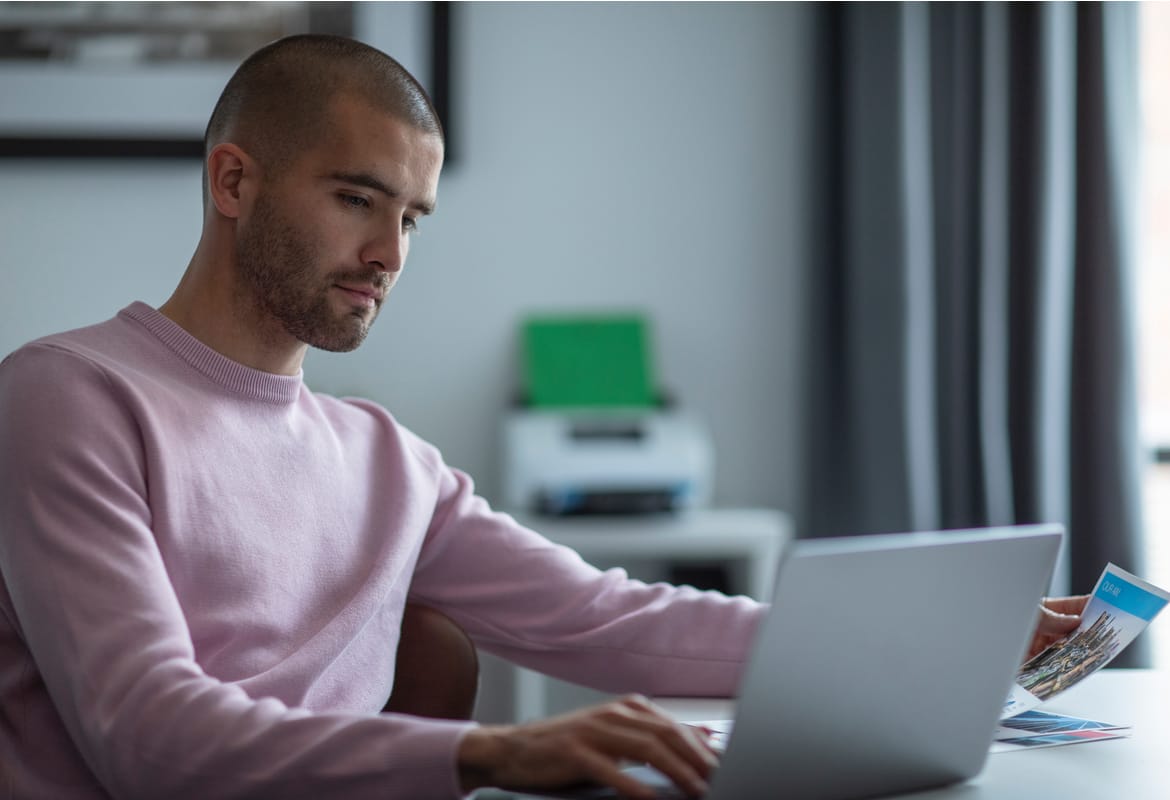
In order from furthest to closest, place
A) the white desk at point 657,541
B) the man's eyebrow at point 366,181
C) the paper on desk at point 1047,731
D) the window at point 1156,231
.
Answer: the white desk at point 657,541
the window at point 1156,231
the man's eyebrow at point 366,181
the paper on desk at point 1047,731

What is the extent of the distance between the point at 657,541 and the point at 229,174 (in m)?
1.24

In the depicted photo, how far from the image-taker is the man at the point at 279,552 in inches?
30.9

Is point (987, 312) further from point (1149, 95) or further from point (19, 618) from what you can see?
point (19, 618)

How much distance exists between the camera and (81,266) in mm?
2506

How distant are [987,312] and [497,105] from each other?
1.10 m

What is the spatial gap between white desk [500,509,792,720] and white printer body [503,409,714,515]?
0.11 feet

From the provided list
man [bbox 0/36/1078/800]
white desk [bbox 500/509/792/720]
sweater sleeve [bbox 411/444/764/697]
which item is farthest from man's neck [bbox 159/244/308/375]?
white desk [bbox 500/509/792/720]

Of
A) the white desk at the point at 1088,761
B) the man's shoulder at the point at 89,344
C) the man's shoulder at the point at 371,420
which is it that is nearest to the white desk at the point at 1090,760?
the white desk at the point at 1088,761

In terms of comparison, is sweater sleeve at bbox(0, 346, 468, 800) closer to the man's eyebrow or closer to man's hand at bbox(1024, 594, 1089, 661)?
the man's eyebrow

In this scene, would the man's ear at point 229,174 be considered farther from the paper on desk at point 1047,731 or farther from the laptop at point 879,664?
the paper on desk at point 1047,731

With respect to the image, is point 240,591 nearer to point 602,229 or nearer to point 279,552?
point 279,552

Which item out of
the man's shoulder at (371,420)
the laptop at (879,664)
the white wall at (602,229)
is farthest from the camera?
the white wall at (602,229)

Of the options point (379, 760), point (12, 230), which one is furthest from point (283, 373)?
point (12, 230)

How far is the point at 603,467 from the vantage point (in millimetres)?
2234
